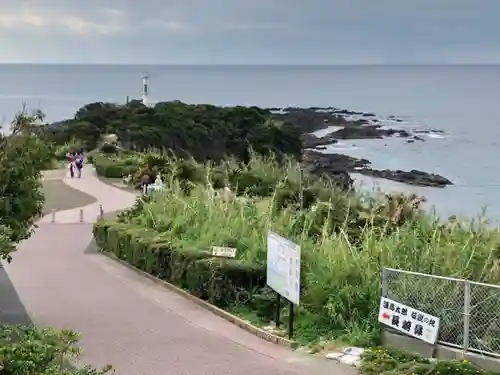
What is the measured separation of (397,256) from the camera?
11.2 meters

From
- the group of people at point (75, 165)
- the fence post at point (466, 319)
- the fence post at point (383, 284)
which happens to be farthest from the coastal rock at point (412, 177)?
the fence post at point (466, 319)

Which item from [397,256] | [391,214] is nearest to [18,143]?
[397,256]

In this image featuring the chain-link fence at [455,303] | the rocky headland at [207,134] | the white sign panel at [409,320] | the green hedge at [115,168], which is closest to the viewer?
the chain-link fence at [455,303]

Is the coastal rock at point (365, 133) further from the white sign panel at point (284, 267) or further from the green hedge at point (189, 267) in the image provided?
the white sign panel at point (284, 267)

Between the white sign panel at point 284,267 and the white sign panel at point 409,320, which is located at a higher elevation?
the white sign panel at point 284,267

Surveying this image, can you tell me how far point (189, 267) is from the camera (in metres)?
13.0

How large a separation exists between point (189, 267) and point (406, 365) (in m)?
4.86

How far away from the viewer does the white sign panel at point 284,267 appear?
10320 mm

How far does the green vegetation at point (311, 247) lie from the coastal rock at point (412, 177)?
1093 inches

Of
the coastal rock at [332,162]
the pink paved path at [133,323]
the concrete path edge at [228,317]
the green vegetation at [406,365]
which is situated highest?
the green vegetation at [406,365]

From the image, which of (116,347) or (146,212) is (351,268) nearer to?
(116,347)

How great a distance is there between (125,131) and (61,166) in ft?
57.3

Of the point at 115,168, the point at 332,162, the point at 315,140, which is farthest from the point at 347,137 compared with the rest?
the point at 115,168

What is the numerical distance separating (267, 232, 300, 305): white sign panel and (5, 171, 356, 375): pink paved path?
743 mm
